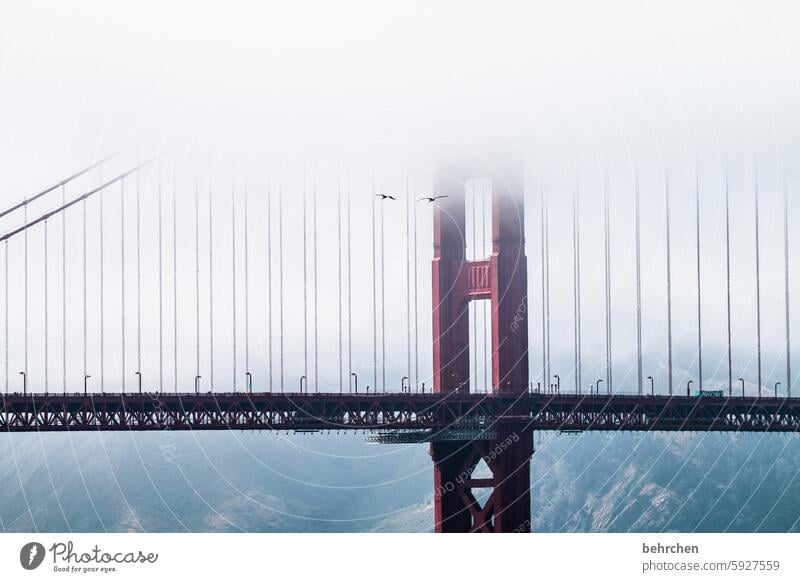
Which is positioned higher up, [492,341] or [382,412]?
[492,341]

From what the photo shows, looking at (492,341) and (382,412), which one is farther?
(492,341)

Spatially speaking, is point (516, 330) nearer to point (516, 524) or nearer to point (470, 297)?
point (470, 297)

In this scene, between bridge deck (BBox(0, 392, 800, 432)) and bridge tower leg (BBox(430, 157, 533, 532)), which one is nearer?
bridge deck (BBox(0, 392, 800, 432))

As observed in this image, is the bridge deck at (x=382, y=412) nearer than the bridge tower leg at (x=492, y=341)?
Yes
